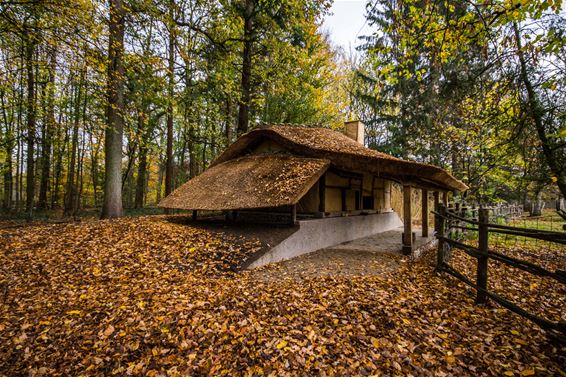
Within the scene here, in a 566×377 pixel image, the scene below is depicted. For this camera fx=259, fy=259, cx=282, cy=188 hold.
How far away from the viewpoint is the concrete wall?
255 inches

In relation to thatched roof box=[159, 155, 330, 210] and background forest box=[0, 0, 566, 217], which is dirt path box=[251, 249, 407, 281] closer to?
thatched roof box=[159, 155, 330, 210]

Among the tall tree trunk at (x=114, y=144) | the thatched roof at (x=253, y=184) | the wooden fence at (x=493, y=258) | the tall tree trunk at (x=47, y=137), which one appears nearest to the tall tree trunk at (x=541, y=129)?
the wooden fence at (x=493, y=258)

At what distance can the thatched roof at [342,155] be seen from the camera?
676 centimetres

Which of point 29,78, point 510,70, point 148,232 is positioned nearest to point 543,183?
point 510,70

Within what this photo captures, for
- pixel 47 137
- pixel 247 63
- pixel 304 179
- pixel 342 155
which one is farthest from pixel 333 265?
pixel 47 137

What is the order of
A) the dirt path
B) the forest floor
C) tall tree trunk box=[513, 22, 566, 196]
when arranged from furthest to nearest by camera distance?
the dirt path
tall tree trunk box=[513, 22, 566, 196]
the forest floor

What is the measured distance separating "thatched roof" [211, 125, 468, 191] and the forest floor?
2500mm

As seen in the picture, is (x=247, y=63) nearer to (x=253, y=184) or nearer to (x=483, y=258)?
(x=253, y=184)

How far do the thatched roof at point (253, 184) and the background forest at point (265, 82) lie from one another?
8.78 feet

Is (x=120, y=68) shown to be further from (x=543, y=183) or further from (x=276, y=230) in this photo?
(x=543, y=183)

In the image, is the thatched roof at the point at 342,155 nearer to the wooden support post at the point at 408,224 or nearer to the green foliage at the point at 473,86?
the wooden support post at the point at 408,224

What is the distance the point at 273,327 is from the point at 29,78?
15.5 meters

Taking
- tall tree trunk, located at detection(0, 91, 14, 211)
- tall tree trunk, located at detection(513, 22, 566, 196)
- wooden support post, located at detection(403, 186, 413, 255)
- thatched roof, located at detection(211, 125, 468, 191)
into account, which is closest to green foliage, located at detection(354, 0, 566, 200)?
tall tree trunk, located at detection(513, 22, 566, 196)

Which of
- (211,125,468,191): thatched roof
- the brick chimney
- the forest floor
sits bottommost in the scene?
the forest floor
